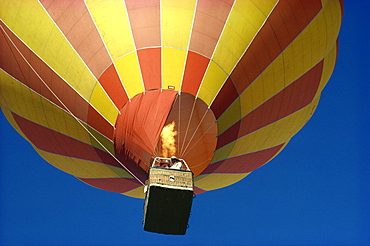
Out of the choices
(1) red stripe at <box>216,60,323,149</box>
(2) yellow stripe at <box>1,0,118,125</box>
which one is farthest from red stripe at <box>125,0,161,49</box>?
(1) red stripe at <box>216,60,323,149</box>

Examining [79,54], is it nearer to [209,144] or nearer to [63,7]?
[63,7]

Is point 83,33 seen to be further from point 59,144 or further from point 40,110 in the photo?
point 59,144

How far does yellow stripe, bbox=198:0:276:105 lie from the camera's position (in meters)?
8.95

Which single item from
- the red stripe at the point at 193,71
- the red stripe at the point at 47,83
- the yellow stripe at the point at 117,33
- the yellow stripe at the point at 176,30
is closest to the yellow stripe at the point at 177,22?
the yellow stripe at the point at 176,30

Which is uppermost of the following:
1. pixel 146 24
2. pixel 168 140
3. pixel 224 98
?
pixel 146 24

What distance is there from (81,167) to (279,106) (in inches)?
127

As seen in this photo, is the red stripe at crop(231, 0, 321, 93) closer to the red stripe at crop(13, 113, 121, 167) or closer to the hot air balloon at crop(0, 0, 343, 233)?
the hot air balloon at crop(0, 0, 343, 233)

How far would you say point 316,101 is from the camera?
35.8 feet

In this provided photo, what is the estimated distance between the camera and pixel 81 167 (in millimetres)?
10617

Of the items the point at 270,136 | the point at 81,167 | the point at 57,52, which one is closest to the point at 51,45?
the point at 57,52

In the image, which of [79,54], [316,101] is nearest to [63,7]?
[79,54]

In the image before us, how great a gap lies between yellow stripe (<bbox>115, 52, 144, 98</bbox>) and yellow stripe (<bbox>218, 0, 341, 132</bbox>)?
3.99 ft

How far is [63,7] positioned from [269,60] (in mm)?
2835

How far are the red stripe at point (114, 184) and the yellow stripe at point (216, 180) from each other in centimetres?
103
